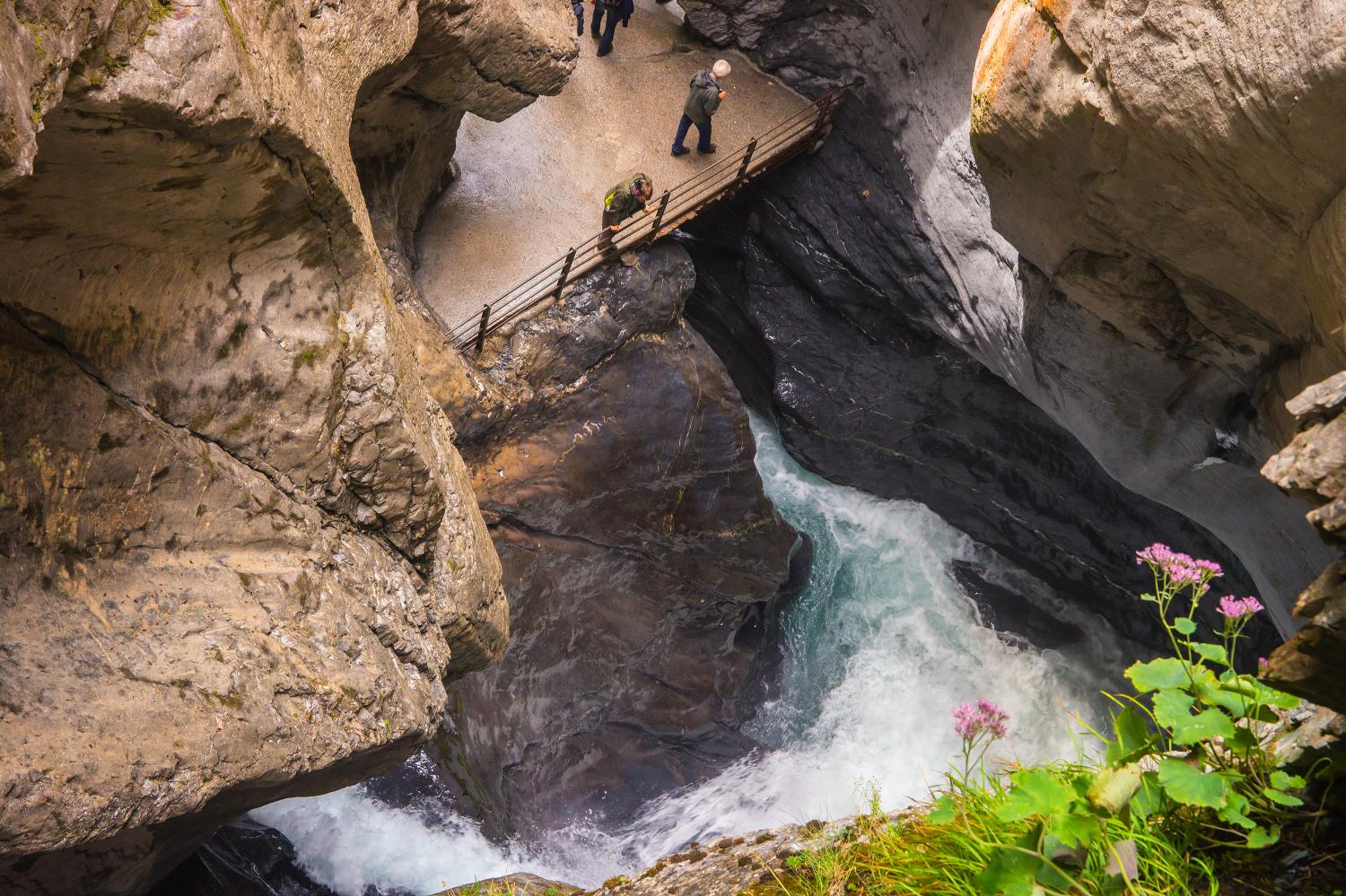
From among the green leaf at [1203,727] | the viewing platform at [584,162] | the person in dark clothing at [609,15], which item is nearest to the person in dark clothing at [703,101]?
the viewing platform at [584,162]

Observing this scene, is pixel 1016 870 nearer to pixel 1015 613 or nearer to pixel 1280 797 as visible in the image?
pixel 1280 797

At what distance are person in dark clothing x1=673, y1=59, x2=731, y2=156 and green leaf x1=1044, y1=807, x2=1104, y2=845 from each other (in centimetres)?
Answer: 797

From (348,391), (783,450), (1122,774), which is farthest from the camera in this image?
(783,450)

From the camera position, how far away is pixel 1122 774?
8.35ft

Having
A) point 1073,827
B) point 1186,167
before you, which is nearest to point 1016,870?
point 1073,827

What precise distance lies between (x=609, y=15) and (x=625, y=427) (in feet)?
14.4

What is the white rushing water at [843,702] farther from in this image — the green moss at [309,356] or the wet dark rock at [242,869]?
the green moss at [309,356]

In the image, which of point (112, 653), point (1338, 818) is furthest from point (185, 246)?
point (1338, 818)

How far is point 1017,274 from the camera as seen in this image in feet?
25.8

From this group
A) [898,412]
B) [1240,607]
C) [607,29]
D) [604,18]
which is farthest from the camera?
[898,412]

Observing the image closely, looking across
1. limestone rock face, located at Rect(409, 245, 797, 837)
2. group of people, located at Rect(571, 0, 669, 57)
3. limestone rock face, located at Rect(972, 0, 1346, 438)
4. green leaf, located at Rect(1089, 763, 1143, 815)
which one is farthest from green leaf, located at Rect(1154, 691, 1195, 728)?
group of people, located at Rect(571, 0, 669, 57)

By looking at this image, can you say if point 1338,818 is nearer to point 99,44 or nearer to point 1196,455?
point 99,44

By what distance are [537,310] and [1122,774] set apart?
24.9 ft

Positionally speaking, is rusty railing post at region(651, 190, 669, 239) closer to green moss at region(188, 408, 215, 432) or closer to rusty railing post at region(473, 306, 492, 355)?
rusty railing post at region(473, 306, 492, 355)
